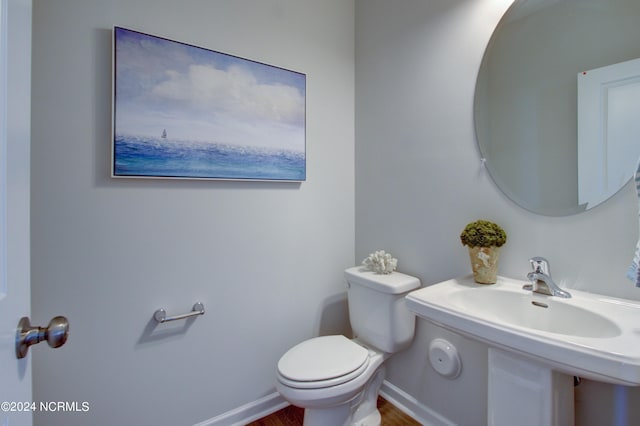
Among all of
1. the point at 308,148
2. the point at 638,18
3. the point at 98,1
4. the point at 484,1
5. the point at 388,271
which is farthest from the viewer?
the point at 308,148

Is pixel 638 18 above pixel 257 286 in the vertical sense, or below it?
above

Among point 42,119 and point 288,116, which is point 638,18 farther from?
point 42,119

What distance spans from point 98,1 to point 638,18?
194 centimetres

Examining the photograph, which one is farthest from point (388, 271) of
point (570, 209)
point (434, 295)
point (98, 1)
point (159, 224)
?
point (98, 1)

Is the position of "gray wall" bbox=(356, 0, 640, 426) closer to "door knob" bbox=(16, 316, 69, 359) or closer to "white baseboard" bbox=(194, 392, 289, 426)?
"white baseboard" bbox=(194, 392, 289, 426)

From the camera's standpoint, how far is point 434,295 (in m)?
1.08

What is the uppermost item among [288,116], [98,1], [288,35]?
[288,35]

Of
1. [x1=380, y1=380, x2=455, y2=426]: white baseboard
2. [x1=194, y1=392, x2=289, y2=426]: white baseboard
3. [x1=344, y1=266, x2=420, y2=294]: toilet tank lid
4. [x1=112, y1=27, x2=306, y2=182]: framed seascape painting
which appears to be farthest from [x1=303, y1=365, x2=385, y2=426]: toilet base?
[x1=112, y1=27, x2=306, y2=182]: framed seascape painting

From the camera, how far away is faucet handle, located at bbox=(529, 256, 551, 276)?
1069 millimetres

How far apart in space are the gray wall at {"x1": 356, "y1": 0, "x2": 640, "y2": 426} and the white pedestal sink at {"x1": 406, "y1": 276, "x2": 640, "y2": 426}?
0.51ft

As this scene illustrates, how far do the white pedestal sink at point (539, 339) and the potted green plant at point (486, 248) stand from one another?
5cm

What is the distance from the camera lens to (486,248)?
46.4 inches

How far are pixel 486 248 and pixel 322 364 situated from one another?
85 centimetres

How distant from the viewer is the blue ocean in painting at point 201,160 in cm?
123
